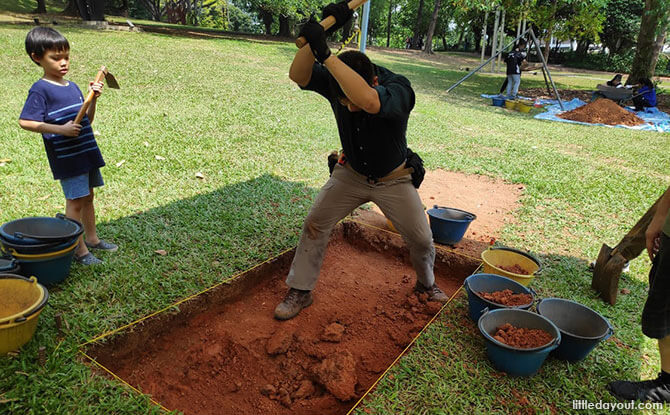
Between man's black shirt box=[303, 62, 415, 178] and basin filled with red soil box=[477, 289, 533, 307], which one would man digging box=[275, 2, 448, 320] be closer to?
man's black shirt box=[303, 62, 415, 178]

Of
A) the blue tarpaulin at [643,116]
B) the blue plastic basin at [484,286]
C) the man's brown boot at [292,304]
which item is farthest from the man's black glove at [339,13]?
the blue tarpaulin at [643,116]

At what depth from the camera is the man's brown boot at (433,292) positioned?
3508 mm

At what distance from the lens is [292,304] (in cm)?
338

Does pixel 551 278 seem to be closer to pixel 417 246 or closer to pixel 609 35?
pixel 417 246

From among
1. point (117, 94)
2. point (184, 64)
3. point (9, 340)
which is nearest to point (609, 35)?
point (184, 64)

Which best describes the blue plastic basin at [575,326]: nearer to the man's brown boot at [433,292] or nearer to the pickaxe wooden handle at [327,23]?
the man's brown boot at [433,292]

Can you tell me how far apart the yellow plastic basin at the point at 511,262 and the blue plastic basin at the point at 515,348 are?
0.63m

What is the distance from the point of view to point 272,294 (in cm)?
369

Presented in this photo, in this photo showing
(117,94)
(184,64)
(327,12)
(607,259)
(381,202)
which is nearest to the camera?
(327,12)

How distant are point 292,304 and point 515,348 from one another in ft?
5.37

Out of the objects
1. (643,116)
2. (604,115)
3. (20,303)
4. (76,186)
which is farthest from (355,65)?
(643,116)

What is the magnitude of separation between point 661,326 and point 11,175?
629 cm

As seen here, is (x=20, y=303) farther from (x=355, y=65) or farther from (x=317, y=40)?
(x=355, y=65)

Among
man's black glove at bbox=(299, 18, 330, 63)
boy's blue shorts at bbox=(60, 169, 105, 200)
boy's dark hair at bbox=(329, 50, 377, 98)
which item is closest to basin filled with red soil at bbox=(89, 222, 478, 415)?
boy's blue shorts at bbox=(60, 169, 105, 200)
